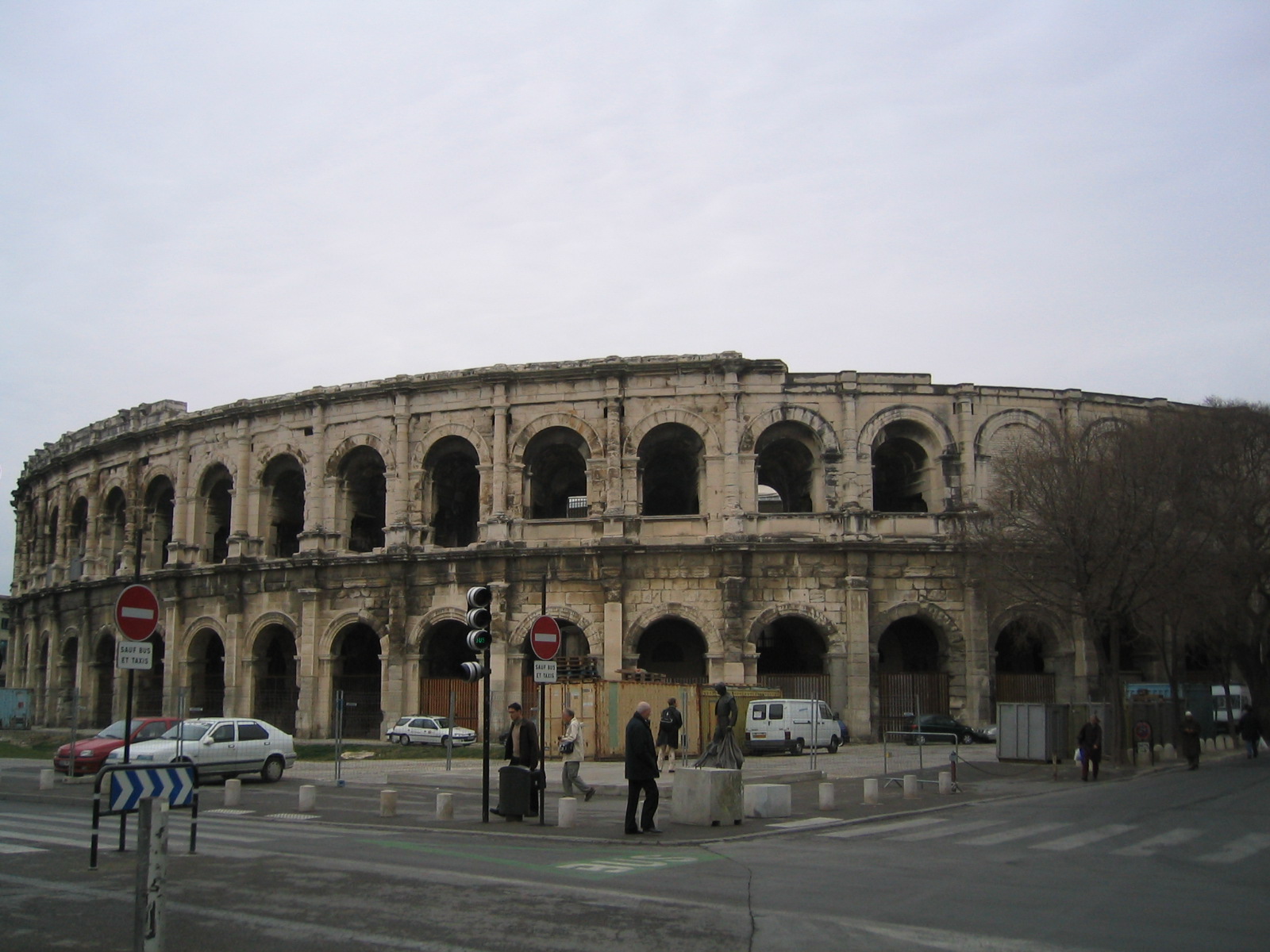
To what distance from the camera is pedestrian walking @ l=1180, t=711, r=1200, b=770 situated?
23.8 m

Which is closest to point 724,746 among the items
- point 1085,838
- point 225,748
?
point 1085,838

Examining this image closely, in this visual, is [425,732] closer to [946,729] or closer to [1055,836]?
[946,729]

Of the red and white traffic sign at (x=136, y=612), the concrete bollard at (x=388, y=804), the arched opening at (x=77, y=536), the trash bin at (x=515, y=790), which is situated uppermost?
the arched opening at (x=77, y=536)

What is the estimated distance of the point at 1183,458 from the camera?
27.6m

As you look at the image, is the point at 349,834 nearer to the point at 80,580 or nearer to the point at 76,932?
the point at 76,932

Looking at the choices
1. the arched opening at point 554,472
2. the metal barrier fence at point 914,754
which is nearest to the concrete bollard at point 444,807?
the metal barrier fence at point 914,754

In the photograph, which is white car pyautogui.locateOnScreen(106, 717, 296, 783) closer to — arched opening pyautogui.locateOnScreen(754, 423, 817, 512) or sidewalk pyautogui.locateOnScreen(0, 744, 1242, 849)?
sidewalk pyautogui.locateOnScreen(0, 744, 1242, 849)

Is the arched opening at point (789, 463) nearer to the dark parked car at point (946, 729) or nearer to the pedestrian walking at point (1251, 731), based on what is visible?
the dark parked car at point (946, 729)

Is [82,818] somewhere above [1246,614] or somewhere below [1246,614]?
below

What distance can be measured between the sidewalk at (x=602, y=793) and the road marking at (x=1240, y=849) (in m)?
4.33

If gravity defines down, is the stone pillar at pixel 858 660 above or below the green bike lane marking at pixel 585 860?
above

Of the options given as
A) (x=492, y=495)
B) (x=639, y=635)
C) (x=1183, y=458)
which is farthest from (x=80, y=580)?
(x=1183, y=458)

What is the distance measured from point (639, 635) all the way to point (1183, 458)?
15534 mm

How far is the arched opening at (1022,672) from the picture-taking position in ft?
107
